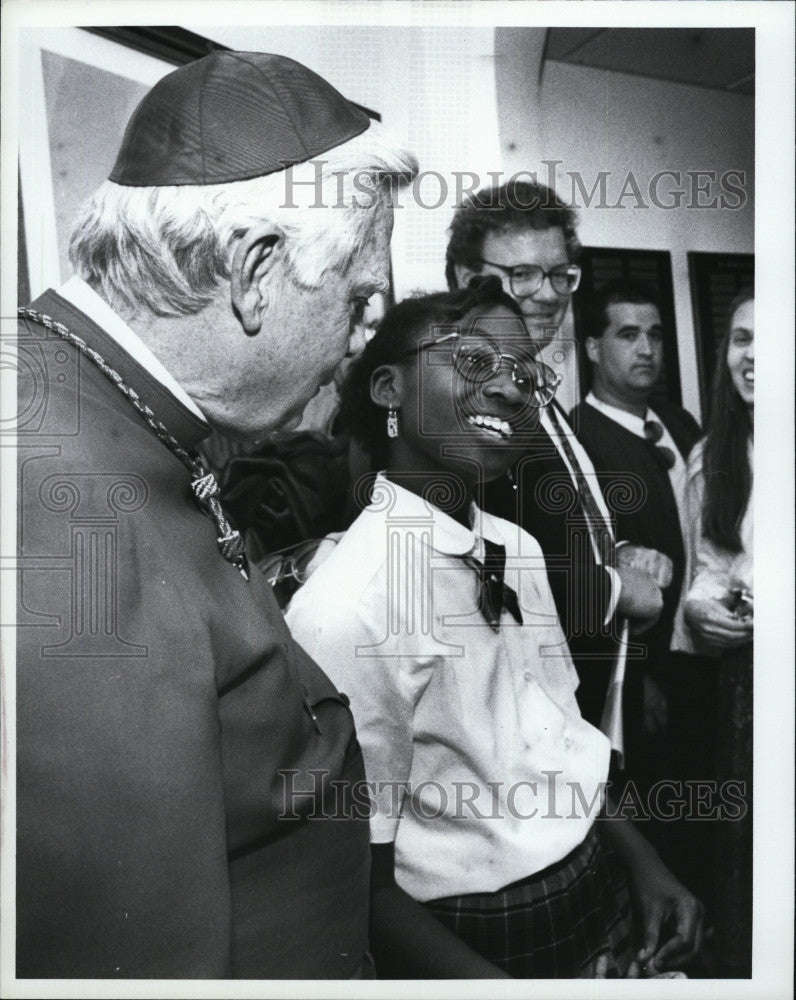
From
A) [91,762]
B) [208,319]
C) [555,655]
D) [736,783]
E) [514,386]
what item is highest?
[208,319]

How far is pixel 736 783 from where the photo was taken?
202 centimetres

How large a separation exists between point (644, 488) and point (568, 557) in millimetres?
198

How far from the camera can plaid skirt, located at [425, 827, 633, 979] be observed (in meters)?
1.94

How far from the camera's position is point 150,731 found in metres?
1.74

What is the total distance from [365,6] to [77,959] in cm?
184

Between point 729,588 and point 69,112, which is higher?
point 69,112

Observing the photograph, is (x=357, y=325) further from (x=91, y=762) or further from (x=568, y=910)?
(x=568, y=910)

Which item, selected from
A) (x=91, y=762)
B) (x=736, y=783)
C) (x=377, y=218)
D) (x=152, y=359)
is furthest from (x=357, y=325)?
(x=736, y=783)

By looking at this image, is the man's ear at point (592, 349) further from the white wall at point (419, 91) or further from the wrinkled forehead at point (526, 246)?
A: the white wall at point (419, 91)

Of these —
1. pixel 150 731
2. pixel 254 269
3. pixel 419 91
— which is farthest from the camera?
pixel 419 91

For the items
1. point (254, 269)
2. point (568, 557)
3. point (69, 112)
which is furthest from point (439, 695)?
point (69, 112)

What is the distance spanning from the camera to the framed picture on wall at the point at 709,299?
1.99 meters

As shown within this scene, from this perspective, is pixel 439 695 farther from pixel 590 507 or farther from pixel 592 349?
pixel 592 349

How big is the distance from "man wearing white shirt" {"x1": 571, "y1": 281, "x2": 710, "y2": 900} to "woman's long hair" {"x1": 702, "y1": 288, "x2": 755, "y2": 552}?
50mm
